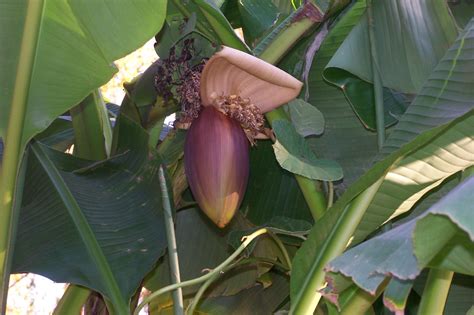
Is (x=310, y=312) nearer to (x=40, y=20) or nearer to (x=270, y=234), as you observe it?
(x=270, y=234)

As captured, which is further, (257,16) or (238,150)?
(257,16)

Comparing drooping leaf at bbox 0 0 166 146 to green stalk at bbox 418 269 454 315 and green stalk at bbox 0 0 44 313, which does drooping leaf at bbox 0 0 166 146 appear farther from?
green stalk at bbox 418 269 454 315

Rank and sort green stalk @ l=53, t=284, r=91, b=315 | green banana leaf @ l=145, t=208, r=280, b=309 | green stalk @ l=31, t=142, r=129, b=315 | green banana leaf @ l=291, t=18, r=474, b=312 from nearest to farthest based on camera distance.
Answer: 1. green banana leaf @ l=291, t=18, r=474, b=312
2. green stalk @ l=31, t=142, r=129, b=315
3. green stalk @ l=53, t=284, r=91, b=315
4. green banana leaf @ l=145, t=208, r=280, b=309

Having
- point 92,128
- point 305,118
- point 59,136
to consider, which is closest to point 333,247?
point 305,118

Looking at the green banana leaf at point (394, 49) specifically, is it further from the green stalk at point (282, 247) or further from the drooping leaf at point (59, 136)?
the drooping leaf at point (59, 136)

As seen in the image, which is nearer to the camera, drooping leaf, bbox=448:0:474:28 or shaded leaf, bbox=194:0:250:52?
shaded leaf, bbox=194:0:250:52

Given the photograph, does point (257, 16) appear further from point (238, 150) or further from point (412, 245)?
point (412, 245)

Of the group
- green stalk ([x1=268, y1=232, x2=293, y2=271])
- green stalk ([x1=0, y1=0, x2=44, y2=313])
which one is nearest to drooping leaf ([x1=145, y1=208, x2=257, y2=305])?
green stalk ([x1=268, y1=232, x2=293, y2=271])
